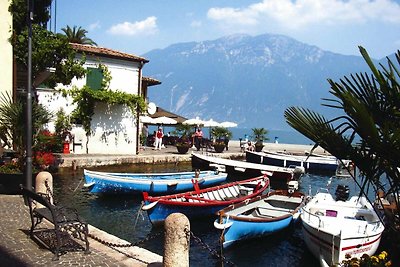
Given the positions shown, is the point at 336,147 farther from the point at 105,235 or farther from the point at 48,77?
the point at 48,77

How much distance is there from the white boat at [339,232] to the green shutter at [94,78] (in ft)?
58.1

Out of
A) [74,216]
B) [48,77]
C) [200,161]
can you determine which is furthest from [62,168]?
[74,216]

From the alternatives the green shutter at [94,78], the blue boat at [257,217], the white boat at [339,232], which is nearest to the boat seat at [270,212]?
the blue boat at [257,217]

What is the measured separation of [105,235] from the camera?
28.5 ft

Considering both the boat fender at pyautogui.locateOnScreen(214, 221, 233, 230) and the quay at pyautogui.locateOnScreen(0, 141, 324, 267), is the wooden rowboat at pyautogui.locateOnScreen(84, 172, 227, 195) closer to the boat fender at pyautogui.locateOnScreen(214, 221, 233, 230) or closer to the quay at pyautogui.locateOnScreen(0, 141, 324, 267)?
the quay at pyautogui.locateOnScreen(0, 141, 324, 267)

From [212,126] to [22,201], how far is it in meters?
26.9

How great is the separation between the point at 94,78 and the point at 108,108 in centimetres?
209

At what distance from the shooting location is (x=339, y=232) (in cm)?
949

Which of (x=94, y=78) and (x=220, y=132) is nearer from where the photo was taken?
(x=94, y=78)

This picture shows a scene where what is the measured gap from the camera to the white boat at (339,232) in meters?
9.46

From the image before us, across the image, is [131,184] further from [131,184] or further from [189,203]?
[189,203]

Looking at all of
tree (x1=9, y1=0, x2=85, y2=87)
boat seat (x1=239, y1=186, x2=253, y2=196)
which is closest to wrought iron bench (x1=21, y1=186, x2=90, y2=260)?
boat seat (x1=239, y1=186, x2=253, y2=196)

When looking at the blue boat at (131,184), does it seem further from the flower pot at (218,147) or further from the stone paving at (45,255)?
the flower pot at (218,147)

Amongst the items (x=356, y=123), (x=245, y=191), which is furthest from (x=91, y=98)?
(x=356, y=123)
